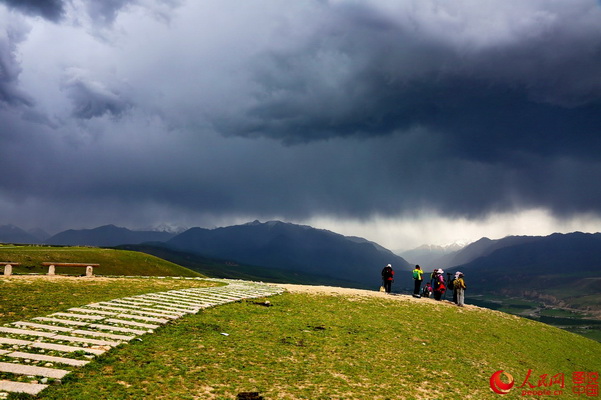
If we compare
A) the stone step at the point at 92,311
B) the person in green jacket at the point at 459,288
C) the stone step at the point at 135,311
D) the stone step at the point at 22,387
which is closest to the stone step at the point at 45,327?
the stone step at the point at 92,311

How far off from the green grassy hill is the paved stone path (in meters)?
47.6

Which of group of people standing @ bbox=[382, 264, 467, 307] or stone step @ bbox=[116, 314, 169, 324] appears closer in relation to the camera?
stone step @ bbox=[116, 314, 169, 324]

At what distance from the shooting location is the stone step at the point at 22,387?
858cm

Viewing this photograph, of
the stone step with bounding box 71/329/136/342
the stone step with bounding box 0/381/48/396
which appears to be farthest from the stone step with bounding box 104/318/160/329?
the stone step with bounding box 0/381/48/396

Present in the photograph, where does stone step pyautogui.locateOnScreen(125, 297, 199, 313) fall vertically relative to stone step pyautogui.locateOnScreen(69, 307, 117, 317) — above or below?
below

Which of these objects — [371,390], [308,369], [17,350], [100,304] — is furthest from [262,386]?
[100,304]

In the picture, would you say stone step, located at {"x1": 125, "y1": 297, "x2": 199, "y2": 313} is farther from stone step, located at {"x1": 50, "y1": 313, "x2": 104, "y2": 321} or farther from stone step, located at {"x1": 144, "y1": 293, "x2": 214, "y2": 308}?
stone step, located at {"x1": 50, "y1": 313, "x2": 104, "y2": 321}

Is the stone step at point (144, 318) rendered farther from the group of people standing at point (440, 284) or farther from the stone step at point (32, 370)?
the group of people standing at point (440, 284)

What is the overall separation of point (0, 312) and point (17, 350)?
6508 millimetres

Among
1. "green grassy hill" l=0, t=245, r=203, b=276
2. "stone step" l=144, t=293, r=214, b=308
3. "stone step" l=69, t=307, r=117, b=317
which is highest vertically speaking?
"stone step" l=69, t=307, r=117, b=317

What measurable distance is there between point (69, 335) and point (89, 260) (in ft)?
214

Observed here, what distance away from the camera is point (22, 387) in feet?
28.8

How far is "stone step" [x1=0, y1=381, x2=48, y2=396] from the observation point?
8578mm

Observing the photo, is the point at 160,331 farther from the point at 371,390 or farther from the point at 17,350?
the point at 371,390
